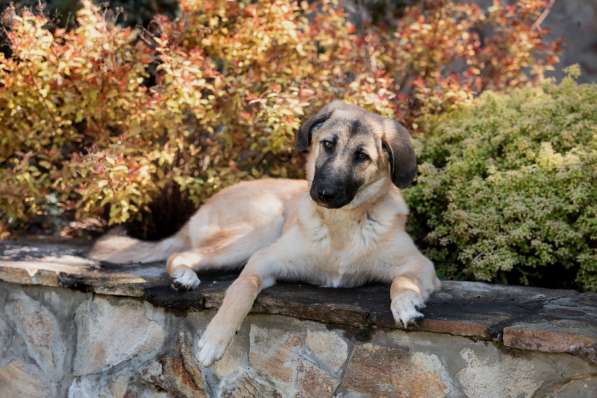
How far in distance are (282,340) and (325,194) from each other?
75 cm

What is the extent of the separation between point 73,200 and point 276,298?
3326 mm

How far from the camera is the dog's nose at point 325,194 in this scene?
139 inches

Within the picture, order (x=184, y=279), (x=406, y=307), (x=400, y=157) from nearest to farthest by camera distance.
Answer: (x=406, y=307), (x=400, y=157), (x=184, y=279)

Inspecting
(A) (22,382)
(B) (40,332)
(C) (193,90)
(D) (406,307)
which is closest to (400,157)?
(D) (406,307)

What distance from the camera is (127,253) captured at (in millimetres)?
4734

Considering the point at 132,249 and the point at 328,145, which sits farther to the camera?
the point at 132,249

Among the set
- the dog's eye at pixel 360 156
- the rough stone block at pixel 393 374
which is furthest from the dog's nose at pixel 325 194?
the rough stone block at pixel 393 374

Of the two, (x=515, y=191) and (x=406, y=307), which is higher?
(x=515, y=191)

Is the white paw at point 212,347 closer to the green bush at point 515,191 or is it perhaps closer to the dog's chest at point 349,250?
the dog's chest at point 349,250

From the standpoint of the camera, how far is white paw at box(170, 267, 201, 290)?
3.79 m

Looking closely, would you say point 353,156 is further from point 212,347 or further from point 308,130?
point 212,347

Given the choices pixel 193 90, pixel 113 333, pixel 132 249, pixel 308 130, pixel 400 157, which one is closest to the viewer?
pixel 400 157

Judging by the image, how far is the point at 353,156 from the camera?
3727 millimetres

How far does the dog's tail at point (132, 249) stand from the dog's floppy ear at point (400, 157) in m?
1.72
